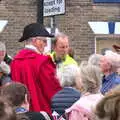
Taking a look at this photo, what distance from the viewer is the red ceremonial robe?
5906 mm

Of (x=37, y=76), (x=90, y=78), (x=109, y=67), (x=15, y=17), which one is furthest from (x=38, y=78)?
(x=15, y=17)

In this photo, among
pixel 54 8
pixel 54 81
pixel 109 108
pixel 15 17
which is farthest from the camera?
pixel 15 17

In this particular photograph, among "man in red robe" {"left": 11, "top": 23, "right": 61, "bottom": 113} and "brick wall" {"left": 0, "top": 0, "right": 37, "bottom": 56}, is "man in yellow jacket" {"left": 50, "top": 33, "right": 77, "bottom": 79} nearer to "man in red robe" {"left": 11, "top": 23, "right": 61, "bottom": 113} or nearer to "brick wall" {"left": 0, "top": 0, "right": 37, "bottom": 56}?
"man in red robe" {"left": 11, "top": 23, "right": 61, "bottom": 113}

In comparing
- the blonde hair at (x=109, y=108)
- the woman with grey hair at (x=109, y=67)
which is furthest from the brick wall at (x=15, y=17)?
the blonde hair at (x=109, y=108)

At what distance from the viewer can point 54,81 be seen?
19.5ft

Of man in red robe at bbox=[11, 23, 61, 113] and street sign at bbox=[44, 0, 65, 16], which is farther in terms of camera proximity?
street sign at bbox=[44, 0, 65, 16]

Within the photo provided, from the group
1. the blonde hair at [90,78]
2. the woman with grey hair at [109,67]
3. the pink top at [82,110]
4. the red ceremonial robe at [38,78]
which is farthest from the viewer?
the red ceremonial robe at [38,78]

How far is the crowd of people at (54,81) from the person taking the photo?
445 centimetres

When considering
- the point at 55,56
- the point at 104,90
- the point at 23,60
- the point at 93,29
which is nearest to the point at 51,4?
the point at 55,56

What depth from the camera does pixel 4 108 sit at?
2.75 m

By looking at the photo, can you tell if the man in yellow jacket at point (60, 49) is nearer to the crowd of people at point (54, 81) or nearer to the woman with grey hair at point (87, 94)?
the crowd of people at point (54, 81)

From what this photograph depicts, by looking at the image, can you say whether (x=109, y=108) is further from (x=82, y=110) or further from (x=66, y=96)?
(x=66, y=96)

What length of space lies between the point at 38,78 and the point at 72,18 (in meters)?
8.80

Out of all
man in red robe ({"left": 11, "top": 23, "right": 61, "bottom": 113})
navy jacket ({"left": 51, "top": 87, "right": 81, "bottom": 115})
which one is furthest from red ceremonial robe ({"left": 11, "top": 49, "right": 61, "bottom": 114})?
navy jacket ({"left": 51, "top": 87, "right": 81, "bottom": 115})
